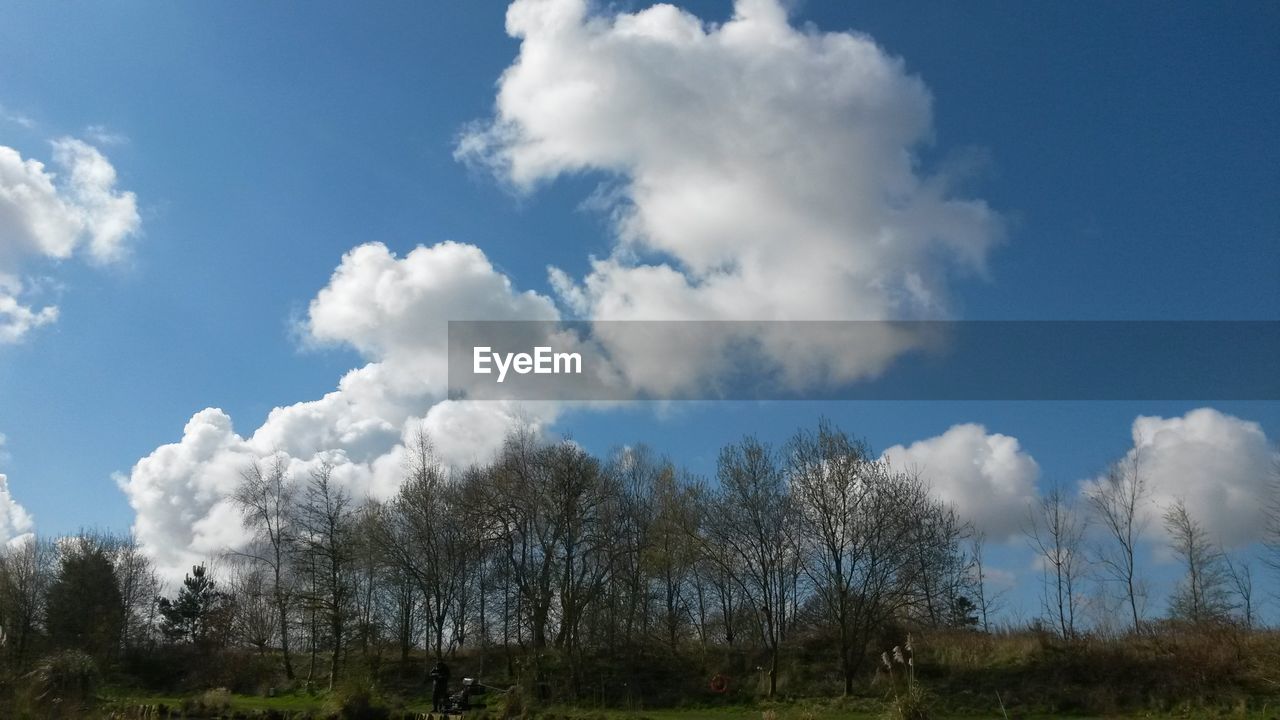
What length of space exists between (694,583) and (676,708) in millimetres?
12394

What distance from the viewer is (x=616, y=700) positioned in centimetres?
3719

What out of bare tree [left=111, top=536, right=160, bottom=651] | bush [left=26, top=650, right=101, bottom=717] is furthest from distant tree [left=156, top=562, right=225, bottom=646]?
bush [left=26, top=650, right=101, bottom=717]

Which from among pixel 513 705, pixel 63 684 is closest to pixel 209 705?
pixel 63 684

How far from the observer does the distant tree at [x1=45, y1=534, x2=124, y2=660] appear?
4866cm

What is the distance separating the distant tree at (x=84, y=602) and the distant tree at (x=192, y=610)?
4.67 metres

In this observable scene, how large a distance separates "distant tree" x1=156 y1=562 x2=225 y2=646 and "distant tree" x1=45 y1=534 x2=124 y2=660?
467cm

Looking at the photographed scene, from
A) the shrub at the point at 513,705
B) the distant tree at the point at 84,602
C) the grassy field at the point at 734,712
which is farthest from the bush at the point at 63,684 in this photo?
the distant tree at the point at 84,602

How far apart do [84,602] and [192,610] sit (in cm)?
840

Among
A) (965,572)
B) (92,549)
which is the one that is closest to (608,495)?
(965,572)

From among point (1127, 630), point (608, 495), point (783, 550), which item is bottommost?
point (1127, 630)

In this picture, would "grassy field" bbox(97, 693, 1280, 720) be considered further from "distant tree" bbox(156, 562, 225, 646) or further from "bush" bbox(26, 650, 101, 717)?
"distant tree" bbox(156, 562, 225, 646)

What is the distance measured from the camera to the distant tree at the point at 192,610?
57.4m

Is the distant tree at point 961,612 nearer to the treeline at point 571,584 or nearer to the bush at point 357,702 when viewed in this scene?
the treeline at point 571,584

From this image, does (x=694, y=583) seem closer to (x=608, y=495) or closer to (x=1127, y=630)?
(x=608, y=495)
